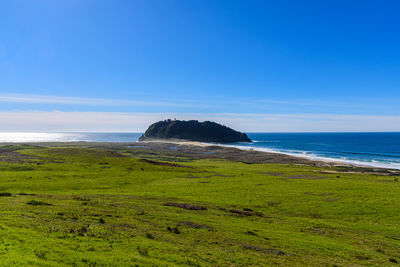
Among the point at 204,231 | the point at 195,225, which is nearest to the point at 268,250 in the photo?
the point at 204,231

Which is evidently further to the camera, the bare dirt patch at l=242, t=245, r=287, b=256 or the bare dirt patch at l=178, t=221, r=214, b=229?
the bare dirt patch at l=178, t=221, r=214, b=229

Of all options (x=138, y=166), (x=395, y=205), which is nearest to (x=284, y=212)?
(x=395, y=205)

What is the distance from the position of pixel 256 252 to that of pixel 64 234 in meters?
19.6

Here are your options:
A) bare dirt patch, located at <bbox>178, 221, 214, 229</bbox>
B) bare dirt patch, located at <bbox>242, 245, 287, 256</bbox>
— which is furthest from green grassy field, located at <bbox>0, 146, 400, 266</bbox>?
bare dirt patch, located at <bbox>178, 221, 214, 229</bbox>

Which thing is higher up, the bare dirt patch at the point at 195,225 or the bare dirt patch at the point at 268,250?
the bare dirt patch at the point at 195,225

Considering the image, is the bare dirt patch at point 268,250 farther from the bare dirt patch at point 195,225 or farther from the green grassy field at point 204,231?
the bare dirt patch at point 195,225

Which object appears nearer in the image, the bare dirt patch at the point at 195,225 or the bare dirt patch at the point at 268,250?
the bare dirt patch at the point at 268,250

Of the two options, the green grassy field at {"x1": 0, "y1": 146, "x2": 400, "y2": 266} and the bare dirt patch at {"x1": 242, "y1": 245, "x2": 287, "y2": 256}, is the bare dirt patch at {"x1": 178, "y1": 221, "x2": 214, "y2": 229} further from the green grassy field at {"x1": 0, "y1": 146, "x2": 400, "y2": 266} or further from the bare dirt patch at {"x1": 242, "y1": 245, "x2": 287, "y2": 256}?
the bare dirt patch at {"x1": 242, "y1": 245, "x2": 287, "y2": 256}

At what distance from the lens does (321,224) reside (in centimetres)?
3891

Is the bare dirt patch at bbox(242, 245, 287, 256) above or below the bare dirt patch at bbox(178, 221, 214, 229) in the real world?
below

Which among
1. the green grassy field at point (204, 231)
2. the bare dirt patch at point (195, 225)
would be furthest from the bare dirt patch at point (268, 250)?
the bare dirt patch at point (195, 225)

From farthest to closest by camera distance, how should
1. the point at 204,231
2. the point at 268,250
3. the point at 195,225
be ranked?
the point at 195,225 → the point at 204,231 → the point at 268,250

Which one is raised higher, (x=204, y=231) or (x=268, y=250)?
(x=204, y=231)

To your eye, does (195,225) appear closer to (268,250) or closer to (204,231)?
(204,231)
